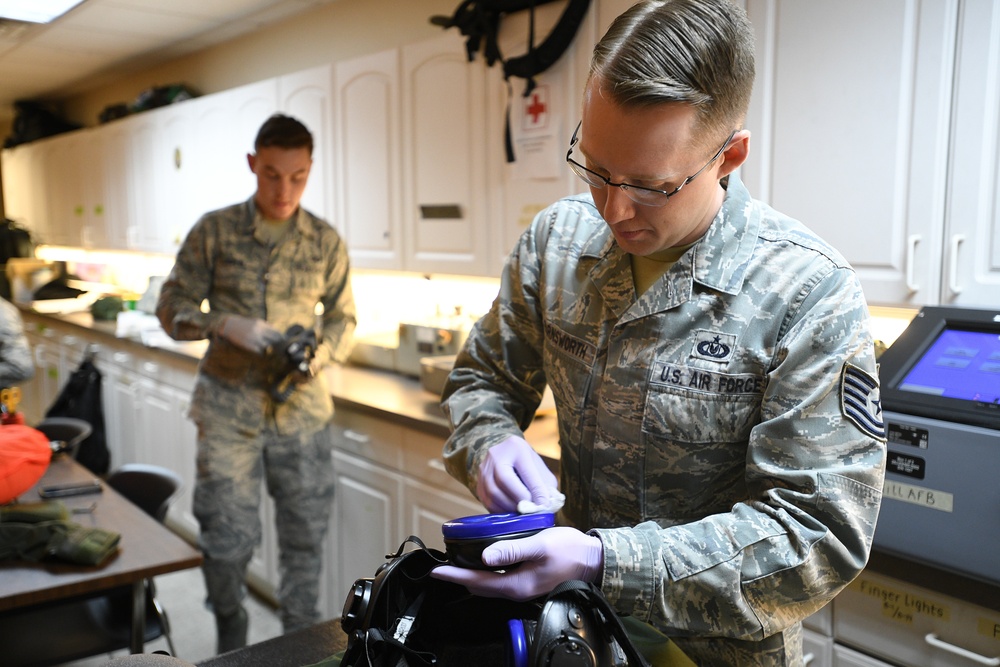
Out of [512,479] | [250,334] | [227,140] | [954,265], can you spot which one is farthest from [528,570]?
[227,140]

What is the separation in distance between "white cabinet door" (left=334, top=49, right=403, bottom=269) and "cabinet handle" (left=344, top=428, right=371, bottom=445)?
0.66 metres

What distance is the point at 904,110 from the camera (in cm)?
171

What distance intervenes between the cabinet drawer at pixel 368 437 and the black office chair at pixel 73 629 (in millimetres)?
830

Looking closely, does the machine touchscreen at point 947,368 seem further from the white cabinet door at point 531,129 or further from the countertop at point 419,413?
the white cabinet door at point 531,129

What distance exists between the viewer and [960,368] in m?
1.57

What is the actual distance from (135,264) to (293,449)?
4.00 metres

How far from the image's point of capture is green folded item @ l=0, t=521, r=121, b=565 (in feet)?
5.82

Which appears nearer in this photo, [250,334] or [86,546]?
[86,546]

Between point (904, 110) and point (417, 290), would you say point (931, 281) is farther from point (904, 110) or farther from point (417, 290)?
point (417, 290)

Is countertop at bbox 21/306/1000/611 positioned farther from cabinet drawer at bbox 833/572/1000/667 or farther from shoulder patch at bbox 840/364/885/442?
shoulder patch at bbox 840/364/885/442

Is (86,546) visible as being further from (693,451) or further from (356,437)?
(693,451)

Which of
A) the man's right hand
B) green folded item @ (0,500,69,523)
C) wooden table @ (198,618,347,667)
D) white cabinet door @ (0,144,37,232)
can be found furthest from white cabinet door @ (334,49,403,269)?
white cabinet door @ (0,144,37,232)

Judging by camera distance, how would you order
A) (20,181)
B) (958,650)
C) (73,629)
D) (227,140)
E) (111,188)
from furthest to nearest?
(20,181) < (111,188) < (227,140) < (73,629) < (958,650)

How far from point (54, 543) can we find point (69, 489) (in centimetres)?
52
